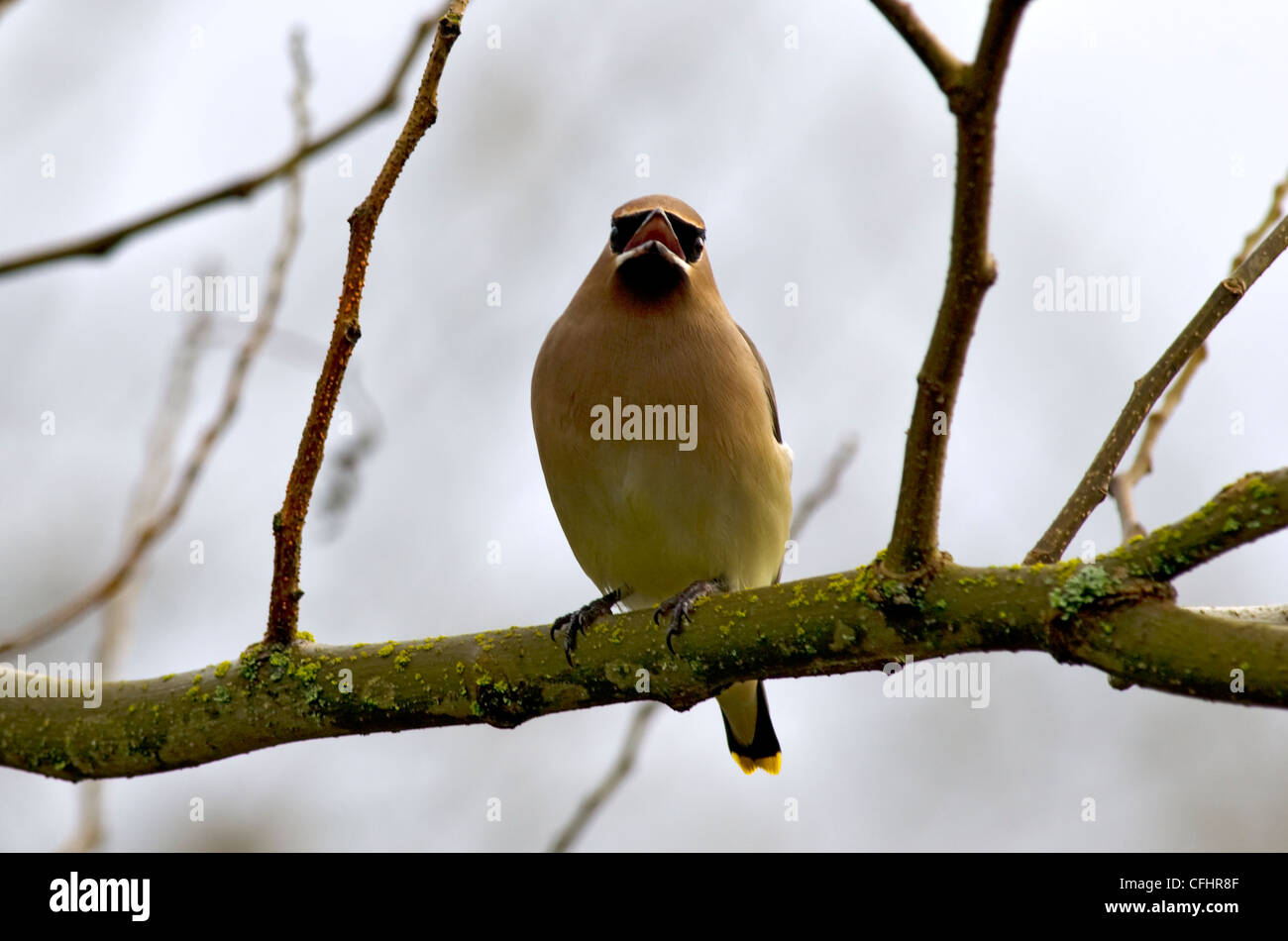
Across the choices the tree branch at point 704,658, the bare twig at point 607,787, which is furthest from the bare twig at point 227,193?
the bare twig at point 607,787

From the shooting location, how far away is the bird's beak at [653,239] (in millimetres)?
4848

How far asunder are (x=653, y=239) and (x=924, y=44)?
9.13ft

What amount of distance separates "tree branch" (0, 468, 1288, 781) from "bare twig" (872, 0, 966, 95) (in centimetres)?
95

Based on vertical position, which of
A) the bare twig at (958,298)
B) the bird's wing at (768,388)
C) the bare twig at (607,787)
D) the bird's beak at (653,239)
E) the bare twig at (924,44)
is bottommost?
the bare twig at (607,787)

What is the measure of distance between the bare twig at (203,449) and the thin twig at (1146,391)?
2046 mm

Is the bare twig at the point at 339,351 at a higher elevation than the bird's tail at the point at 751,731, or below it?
higher

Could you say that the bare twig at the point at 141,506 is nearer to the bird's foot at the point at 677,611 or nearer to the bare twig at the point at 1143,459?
the bird's foot at the point at 677,611

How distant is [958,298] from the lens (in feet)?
7.89

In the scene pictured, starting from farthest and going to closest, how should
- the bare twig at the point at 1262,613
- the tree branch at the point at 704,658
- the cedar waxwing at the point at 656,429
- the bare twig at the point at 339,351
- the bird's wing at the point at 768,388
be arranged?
the bird's wing at the point at 768,388 → the cedar waxwing at the point at 656,429 → the bare twig at the point at 1262,613 → the bare twig at the point at 339,351 → the tree branch at the point at 704,658

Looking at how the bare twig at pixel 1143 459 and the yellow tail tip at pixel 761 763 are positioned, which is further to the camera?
the yellow tail tip at pixel 761 763

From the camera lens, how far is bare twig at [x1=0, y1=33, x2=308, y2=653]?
3.13 metres
